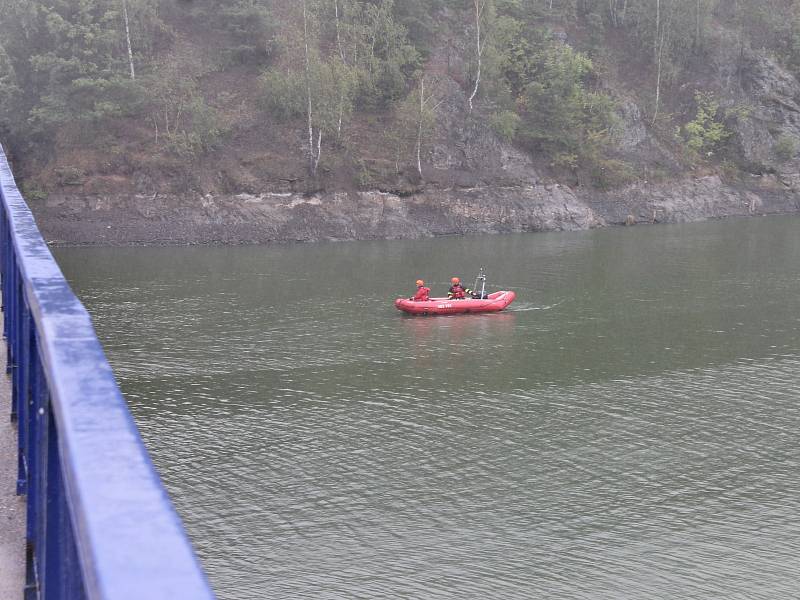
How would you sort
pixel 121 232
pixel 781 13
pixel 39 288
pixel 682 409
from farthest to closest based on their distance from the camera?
pixel 781 13 < pixel 121 232 < pixel 682 409 < pixel 39 288

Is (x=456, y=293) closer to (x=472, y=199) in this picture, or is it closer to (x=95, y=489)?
(x=472, y=199)

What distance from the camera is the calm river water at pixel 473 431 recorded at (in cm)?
1506

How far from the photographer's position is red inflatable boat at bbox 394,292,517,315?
114 feet

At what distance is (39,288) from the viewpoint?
196 inches

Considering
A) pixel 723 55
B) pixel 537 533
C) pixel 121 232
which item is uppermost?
pixel 723 55

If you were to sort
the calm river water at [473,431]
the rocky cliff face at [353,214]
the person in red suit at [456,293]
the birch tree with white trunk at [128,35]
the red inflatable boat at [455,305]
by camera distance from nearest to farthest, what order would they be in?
the calm river water at [473,431] → the red inflatable boat at [455,305] → the person in red suit at [456,293] → the rocky cliff face at [353,214] → the birch tree with white trunk at [128,35]


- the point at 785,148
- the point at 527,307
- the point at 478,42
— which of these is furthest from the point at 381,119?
the point at 785,148

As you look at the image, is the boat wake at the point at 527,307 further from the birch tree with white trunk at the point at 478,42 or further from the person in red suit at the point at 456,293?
the birch tree with white trunk at the point at 478,42

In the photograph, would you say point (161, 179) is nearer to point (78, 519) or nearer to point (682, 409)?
point (682, 409)

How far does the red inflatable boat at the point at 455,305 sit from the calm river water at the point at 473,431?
485mm

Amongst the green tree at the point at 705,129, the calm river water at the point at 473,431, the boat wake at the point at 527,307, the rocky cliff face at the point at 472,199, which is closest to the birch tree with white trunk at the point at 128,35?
the rocky cliff face at the point at 472,199

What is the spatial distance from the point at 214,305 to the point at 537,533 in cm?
2293

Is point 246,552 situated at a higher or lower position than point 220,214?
lower

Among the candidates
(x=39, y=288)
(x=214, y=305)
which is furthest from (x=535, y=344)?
(x=39, y=288)
